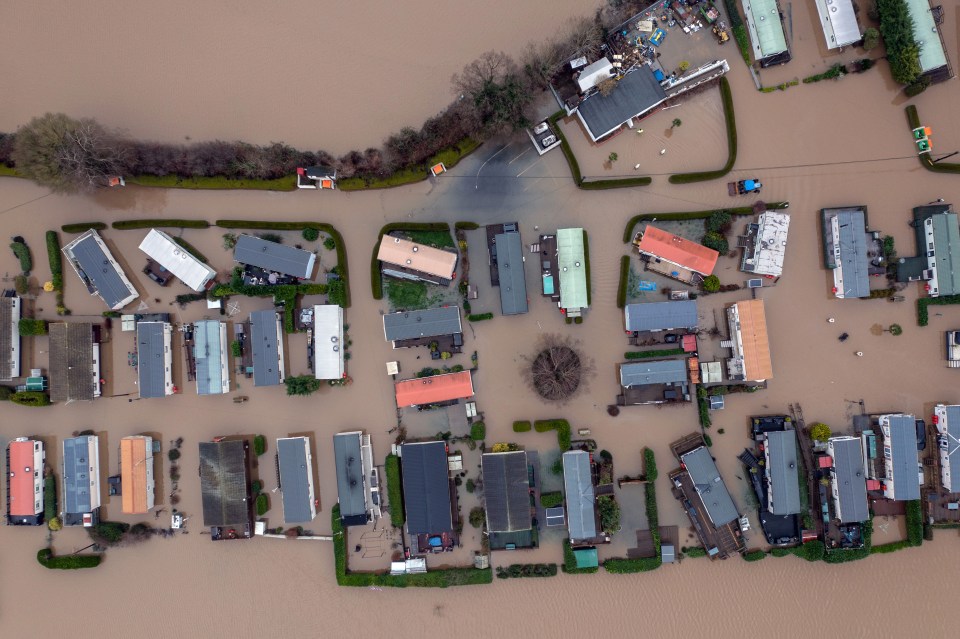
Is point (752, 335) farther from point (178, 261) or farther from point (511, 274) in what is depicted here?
point (178, 261)

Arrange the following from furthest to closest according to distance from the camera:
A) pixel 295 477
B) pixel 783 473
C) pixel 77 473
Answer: pixel 77 473
pixel 295 477
pixel 783 473

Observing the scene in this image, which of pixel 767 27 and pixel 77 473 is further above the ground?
pixel 767 27

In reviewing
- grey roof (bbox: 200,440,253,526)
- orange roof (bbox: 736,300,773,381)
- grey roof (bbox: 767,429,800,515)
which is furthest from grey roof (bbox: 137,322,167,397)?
grey roof (bbox: 767,429,800,515)

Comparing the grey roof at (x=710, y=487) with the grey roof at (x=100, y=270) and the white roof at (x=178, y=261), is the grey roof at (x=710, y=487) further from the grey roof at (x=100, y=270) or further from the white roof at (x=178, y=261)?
the grey roof at (x=100, y=270)

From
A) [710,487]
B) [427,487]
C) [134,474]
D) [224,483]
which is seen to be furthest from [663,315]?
[134,474]

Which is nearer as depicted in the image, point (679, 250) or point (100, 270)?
point (679, 250)

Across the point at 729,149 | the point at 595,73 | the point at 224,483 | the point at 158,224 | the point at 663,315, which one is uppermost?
the point at 595,73

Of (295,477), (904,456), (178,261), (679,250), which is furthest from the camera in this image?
(178,261)

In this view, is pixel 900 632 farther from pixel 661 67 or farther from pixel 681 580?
pixel 661 67
